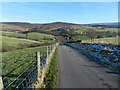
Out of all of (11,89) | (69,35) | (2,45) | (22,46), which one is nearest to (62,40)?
(69,35)

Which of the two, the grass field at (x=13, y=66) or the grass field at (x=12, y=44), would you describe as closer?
the grass field at (x=13, y=66)

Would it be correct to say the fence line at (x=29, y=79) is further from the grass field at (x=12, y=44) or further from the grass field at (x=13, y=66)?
the grass field at (x=12, y=44)

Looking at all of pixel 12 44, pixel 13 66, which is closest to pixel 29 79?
pixel 13 66

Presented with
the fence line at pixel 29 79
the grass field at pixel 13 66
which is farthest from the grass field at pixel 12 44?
the fence line at pixel 29 79

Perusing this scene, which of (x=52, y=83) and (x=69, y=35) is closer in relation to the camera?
(x=52, y=83)

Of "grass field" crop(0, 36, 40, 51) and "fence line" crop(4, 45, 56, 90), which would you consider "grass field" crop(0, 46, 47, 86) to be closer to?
"fence line" crop(4, 45, 56, 90)

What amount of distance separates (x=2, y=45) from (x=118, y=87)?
39.3 m

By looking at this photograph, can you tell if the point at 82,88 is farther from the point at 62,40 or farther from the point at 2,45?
the point at 62,40

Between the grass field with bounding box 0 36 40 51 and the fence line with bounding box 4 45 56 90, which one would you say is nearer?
the fence line with bounding box 4 45 56 90

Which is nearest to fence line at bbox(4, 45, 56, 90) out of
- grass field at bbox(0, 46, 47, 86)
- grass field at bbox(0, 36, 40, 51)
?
grass field at bbox(0, 46, 47, 86)

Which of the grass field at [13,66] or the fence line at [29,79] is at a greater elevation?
the fence line at [29,79]

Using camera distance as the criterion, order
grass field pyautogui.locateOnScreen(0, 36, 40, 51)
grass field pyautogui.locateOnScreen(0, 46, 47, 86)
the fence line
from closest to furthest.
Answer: the fence line, grass field pyautogui.locateOnScreen(0, 46, 47, 86), grass field pyautogui.locateOnScreen(0, 36, 40, 51)

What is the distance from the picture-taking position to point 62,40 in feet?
334

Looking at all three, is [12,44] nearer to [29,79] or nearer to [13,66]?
[13,66]
